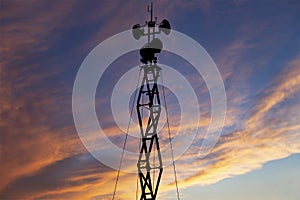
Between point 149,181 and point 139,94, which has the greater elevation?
point 139,94

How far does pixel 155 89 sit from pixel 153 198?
34.7 ft

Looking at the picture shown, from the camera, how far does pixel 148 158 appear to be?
7319cm

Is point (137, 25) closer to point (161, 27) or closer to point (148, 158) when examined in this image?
point (161, 27)

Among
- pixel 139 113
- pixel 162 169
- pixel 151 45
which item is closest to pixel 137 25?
pixel 151 45

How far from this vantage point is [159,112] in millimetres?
73688

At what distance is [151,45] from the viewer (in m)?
73.3


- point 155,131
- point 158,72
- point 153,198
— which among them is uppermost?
point 158,72

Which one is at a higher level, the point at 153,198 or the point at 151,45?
the point at 151,45

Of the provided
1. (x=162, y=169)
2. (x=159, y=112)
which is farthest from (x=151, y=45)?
(x=162, y=169)

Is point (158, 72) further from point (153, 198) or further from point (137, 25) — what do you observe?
point (153, 198)

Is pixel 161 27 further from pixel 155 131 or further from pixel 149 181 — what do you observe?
pixel 149 181

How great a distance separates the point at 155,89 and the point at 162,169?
7817 millimetres

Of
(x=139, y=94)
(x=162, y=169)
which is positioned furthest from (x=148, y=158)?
(x=139, y=94)

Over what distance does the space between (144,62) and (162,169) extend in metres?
10.5
